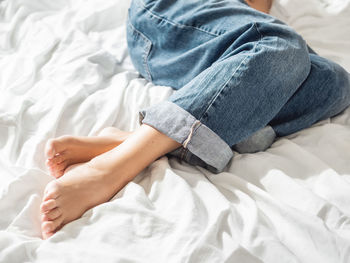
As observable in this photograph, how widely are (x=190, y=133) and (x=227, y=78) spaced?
0.12 meters

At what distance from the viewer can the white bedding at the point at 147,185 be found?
54cm

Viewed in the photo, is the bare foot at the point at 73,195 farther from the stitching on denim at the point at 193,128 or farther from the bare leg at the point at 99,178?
the stitching on denim at the point at 193,128

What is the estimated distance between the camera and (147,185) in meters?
0.67

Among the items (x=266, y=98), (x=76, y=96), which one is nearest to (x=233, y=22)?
(x=266, y=98)

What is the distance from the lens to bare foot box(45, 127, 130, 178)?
0.69 metres

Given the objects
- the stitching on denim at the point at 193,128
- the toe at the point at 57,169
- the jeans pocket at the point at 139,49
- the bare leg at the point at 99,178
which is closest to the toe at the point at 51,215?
the bare leg at the point at 99,178

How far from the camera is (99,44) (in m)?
1.11

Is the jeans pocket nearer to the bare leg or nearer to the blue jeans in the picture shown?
the blue jeans

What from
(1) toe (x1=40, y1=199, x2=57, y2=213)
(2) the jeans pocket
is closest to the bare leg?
(1) toe (x1=40, y1=199, x2=57, y2=213)

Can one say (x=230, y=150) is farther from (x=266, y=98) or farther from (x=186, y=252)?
(x=186, y=252)

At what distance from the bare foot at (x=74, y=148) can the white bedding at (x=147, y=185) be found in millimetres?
35

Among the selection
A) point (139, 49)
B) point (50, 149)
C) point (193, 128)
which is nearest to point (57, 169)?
point (50, 149)

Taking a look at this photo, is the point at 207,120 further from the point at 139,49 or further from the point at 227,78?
the point at 139,49

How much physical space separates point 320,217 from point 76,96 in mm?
541
